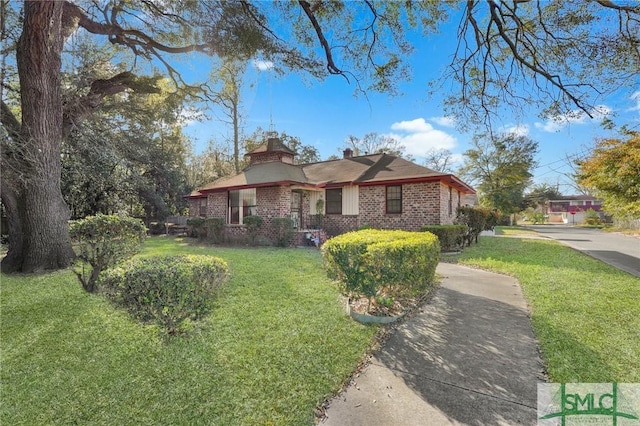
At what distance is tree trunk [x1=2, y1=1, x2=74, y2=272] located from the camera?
23.2 ft

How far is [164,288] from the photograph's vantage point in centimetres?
288

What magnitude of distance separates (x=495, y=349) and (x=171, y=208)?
26.0 meters

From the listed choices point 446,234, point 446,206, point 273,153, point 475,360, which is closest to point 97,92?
point 273,153

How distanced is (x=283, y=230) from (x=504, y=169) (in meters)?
30.2

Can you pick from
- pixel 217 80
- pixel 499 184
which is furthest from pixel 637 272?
pixel 499 184

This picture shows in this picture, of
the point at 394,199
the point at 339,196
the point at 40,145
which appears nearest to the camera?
the point at 40,145

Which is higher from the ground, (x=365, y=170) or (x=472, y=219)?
(x=365, y=170)

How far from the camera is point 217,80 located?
375 inches

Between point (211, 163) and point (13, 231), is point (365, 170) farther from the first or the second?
point (211, 163)

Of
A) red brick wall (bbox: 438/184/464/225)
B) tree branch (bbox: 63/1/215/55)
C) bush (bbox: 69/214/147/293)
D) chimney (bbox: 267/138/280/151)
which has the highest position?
tree branch (bbox: 63/1/215/55)

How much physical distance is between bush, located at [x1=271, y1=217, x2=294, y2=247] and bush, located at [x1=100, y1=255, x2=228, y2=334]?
10.1 m

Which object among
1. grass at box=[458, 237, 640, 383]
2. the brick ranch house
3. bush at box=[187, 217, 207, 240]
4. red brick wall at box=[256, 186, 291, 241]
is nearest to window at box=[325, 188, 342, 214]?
the brick ranch house
